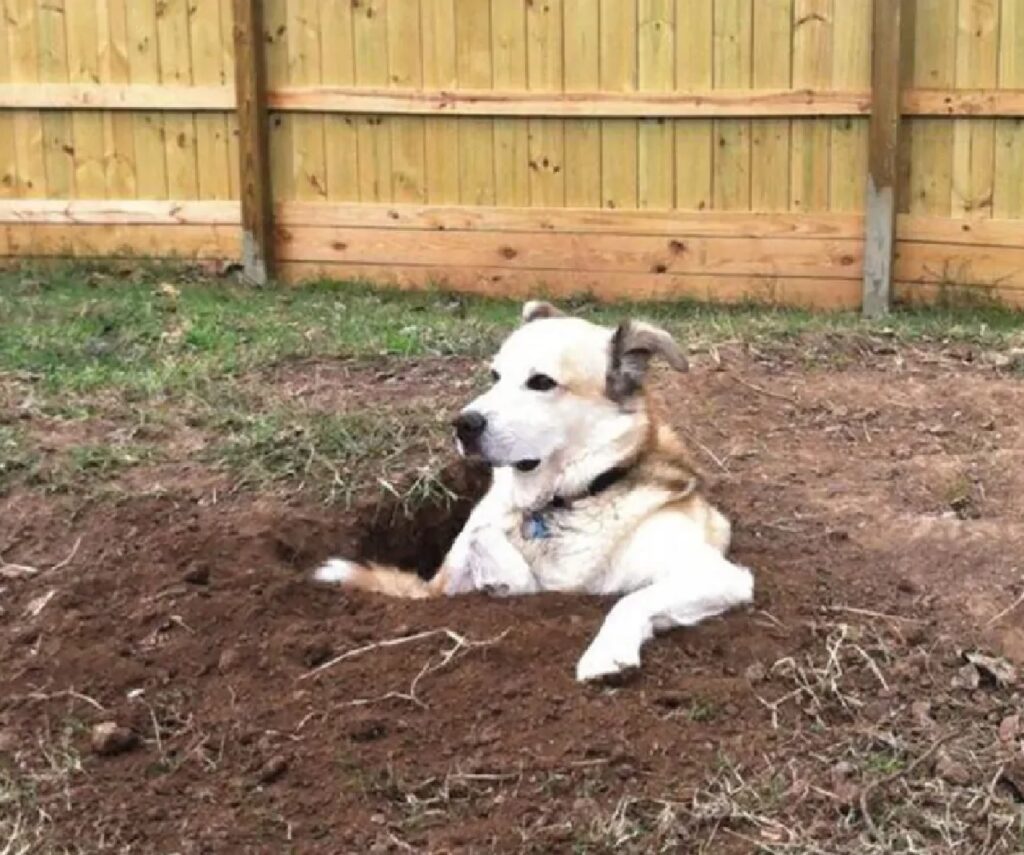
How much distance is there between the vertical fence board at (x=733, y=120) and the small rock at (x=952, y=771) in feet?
19.8

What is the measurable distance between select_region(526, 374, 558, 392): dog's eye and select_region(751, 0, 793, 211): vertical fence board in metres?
5.19

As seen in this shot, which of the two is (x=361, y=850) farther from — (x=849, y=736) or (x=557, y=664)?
(x=849, y=736)

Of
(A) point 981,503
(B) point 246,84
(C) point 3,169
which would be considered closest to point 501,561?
(A) point 981,503

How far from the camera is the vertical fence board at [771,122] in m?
9.45

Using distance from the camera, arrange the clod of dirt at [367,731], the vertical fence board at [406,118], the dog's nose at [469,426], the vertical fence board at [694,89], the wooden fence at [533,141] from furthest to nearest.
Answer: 1. the vertical fence board at [406,118]
2. the vertical fence board at [694,89]
3. the wooden fence at [533,141]
4. the dog's nose at [469,426]
5. the clod of dirt at [367,731]

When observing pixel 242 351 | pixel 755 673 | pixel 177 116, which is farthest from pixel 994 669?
pixel 177 116

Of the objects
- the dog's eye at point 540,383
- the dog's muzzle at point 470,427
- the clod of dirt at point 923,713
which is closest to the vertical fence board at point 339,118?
the dog's eye at point 540,383

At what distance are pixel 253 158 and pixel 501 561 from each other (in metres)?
6.03

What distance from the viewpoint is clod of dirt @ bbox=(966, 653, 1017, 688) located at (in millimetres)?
4371

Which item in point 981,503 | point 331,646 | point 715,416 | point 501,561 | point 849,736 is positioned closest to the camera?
point 849,736

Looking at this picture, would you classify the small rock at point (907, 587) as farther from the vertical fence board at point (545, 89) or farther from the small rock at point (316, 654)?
the vertical fence board at point (545, 89)

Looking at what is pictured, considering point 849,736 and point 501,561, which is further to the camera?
point 501,561

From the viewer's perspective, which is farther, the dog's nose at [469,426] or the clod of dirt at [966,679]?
the dog's nose at [469,426]

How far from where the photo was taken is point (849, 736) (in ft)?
13.5
